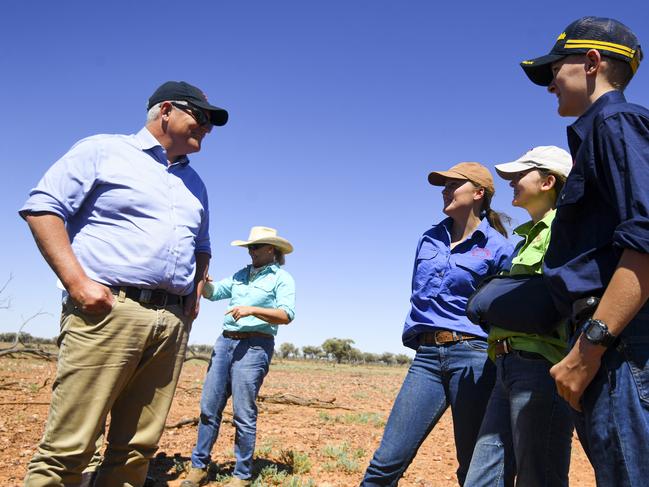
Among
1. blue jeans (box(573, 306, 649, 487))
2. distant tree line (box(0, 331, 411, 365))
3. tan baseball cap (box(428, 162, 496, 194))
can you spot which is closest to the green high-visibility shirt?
blue jeans (box(573, 306, 649, 487))

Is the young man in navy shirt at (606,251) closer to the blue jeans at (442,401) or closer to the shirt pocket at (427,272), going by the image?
the blue jeans at (442,401)

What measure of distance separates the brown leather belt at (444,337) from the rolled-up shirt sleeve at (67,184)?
2090 mm

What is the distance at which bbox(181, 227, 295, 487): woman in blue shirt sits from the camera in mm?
4941

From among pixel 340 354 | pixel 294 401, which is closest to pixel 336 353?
pixel 340 354

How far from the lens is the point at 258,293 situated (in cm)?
529

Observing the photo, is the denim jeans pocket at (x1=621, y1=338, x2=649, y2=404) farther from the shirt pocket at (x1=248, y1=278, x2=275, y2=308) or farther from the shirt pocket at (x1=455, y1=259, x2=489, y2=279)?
the shirt pocket at (x1=248, y1=278, x2=275, y2=308)

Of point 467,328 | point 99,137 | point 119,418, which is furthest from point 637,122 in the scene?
point 119,418

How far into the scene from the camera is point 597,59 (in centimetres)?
204

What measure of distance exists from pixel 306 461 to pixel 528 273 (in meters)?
3.88

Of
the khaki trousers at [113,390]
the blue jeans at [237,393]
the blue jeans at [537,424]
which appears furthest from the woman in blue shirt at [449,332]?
the blue jeans at [237,393]

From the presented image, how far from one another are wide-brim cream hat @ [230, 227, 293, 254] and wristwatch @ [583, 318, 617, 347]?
13.1 ft

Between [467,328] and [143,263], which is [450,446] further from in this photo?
[143,263]

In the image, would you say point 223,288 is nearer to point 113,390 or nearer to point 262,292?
point 262,292

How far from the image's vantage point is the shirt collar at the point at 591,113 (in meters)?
1.96
